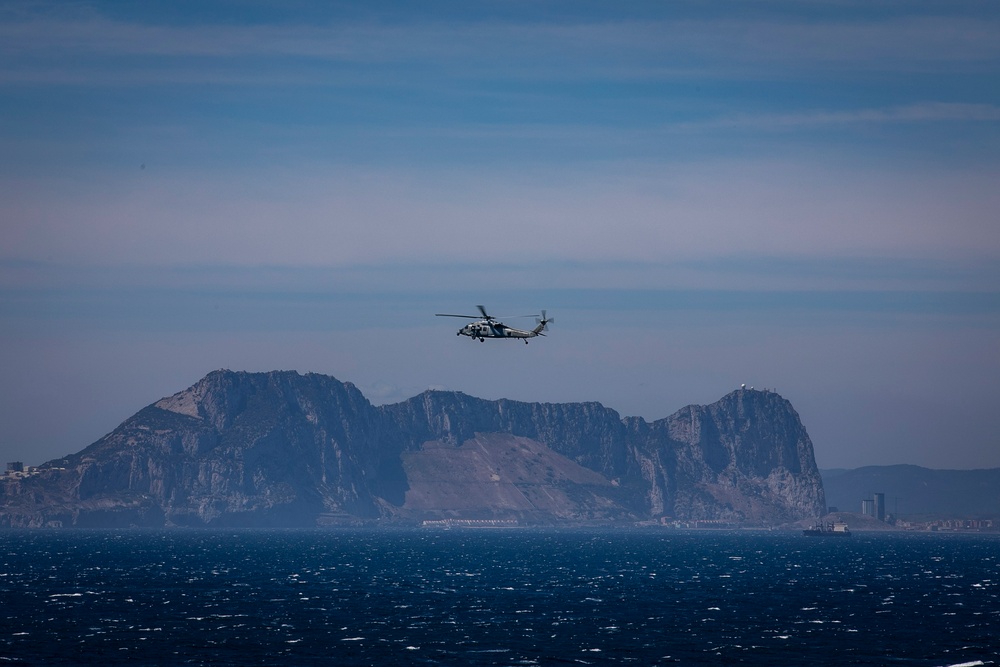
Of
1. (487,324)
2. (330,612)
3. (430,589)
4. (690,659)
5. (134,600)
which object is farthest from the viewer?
(430,589)

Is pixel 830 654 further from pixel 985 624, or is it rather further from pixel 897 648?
pixel 985 624

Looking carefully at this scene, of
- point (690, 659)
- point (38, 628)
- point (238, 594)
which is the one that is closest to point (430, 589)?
point (238, 594)

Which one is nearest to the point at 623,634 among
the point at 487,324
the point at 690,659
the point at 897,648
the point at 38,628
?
the point at 690,659

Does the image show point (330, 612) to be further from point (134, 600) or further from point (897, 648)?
point (897, 648)

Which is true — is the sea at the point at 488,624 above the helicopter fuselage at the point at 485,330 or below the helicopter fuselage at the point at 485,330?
below

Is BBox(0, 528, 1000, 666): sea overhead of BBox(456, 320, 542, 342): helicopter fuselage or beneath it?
beneath

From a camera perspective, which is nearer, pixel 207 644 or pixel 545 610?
pixel 207 644

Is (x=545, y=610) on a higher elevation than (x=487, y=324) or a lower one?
lower

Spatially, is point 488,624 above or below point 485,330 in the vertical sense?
below

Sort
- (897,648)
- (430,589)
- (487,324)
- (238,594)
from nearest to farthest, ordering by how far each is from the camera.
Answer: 1. (897,648)
2. (487,324)
3. (238,594)
4. (430,589)
